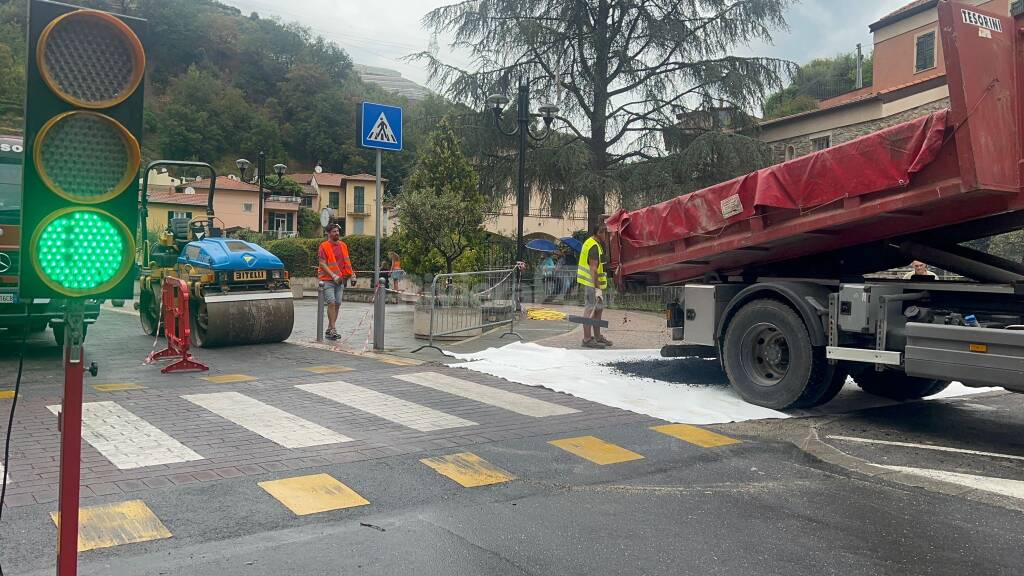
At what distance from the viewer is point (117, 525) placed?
14.8 ft

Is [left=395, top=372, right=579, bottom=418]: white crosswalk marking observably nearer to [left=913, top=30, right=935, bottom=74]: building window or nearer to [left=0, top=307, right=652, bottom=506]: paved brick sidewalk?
[left=0, top=307, right=652, bottom=506]: paved brick sidewalk

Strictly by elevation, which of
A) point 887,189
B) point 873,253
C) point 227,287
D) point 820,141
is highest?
point 820,141

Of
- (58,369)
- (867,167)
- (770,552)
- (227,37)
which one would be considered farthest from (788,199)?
(227,37)

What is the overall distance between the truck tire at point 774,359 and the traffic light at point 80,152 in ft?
21.0

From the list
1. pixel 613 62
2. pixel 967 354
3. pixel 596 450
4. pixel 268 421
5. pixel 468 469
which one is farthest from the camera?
pixel 613 62

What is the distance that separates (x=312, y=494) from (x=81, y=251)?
2.79 m

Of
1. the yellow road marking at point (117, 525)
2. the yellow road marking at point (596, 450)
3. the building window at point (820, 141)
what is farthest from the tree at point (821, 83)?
the yellow road marking at point (117, 525)

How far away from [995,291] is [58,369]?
9.77m

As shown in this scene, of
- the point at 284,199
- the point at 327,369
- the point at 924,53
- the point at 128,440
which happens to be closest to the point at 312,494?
the point at 128,440

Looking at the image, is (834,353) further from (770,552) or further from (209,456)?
(209,456)

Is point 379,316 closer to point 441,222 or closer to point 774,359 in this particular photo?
point 774,359

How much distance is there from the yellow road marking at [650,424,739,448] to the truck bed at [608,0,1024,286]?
1983mm

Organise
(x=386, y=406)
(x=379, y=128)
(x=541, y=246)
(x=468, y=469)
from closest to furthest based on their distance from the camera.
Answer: (x=468, y=469) → (x=386, y=406) → (x=379, y=128) → (x=541, y=246)

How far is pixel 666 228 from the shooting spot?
907 centimetres
